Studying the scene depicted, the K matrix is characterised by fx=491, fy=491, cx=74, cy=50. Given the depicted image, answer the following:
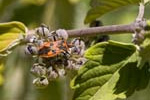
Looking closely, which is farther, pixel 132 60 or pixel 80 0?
A: pixel 80 0

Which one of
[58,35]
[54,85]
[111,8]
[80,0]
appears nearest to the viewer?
[58,35]

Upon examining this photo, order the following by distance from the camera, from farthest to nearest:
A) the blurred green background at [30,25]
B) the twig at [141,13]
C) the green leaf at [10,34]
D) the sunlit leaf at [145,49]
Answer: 1. the blurred green background at [30,25]
2. the green leaf at [10,34]
3. the twig at [141,13]
4. the sunlit leaf at [145,49]

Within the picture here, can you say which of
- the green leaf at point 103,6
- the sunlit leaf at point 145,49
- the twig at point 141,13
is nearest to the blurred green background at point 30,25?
the green leaf at point 103,6

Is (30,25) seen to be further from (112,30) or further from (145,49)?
(145,49)

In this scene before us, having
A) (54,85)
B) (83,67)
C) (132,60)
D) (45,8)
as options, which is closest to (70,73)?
(83,67)

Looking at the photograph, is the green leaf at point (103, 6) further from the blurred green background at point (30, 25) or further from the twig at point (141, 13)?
the blurred green background at point (30, 25)

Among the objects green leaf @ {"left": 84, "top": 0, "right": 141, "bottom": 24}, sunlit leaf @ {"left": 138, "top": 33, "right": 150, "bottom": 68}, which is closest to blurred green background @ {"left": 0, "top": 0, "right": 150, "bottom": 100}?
green leaf @ {"left": 84, "top": 0, "right": 141, "bottom": 24}

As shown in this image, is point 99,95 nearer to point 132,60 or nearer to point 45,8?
point 132,60
